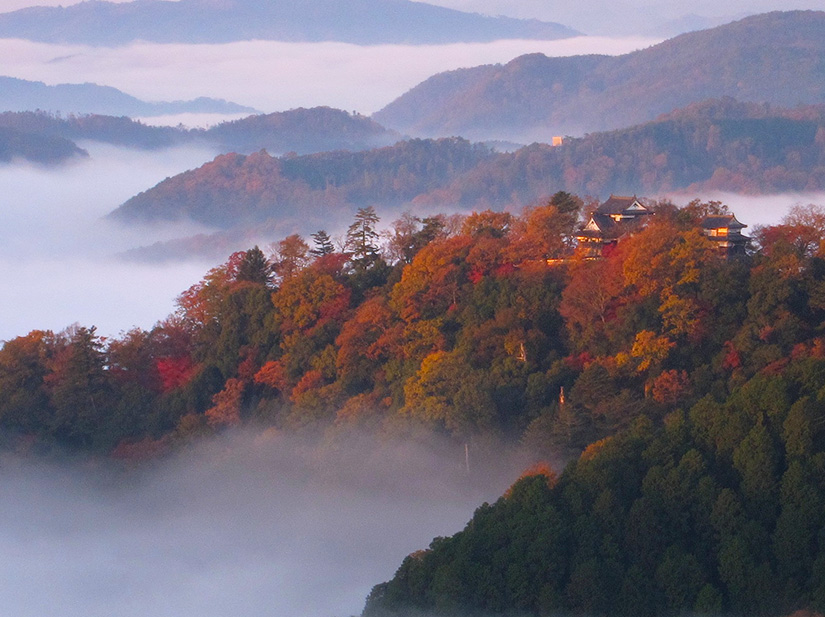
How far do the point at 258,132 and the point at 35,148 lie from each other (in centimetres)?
2850

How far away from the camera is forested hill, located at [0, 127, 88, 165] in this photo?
4833 inches

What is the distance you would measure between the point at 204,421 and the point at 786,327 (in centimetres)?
1545

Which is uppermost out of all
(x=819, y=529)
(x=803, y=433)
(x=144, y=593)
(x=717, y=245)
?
(x=717, y=245)

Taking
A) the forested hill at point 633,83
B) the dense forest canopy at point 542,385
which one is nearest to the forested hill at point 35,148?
the forested hill at point 633,83

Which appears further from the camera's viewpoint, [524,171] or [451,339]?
[524,171]

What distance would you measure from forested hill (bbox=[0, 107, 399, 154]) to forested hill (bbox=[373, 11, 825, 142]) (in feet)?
75.9

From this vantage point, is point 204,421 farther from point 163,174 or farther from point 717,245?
point 163,174

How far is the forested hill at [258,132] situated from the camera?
139125mm

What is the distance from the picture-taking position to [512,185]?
10731cm

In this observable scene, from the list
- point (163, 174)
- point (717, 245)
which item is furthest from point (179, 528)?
point (163, 174)

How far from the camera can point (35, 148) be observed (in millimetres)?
125750

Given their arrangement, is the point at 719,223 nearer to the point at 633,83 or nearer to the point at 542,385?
the point at 542,385

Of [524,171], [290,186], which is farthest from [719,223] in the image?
[290,186]

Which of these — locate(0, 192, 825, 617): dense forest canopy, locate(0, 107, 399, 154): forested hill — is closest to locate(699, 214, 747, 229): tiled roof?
locate(0, 192, 825, 617): dense forest canopy
